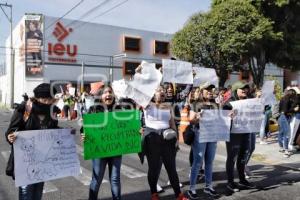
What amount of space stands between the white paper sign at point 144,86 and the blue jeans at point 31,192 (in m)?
1.78

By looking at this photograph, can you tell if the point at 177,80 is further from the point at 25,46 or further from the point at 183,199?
the point at 25,46

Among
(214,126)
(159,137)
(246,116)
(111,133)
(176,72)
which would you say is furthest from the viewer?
(176,72)

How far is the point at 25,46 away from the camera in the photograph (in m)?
30.6

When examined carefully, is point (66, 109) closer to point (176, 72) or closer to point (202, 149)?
point (176, 72)

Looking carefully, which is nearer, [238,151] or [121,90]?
[238,151]

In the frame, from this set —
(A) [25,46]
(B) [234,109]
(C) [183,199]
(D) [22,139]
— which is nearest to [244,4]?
(B) [234,109]

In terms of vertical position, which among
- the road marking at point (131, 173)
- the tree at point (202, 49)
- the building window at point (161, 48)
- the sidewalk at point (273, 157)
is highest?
the building window at point (161, 48)

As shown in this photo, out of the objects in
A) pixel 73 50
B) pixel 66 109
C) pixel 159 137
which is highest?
pixel 73 50

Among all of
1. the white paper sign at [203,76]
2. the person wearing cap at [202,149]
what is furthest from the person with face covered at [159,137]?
the white paper sign at [203,76]

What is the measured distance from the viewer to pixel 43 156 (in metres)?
4.63

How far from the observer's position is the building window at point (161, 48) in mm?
36013

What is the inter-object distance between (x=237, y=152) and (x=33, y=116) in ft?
11.4

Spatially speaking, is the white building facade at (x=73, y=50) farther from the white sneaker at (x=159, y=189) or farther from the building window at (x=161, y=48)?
the white sneaker at (x=159, y=189)

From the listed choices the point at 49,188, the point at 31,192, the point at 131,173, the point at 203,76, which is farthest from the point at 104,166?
the point at 203,76
